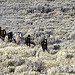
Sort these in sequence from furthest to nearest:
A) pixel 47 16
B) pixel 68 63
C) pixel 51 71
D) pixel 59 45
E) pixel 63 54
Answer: pixel 47 16
pixel 59 45
pixel 63 54
pixel 68 63
pixel 51 71

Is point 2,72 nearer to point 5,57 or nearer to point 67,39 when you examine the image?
point 5,57

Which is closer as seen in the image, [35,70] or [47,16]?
[35,70]

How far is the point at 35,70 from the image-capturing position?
7.25 metres

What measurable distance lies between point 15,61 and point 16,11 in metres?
20.7

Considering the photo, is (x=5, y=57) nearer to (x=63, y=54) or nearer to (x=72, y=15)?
→ (x=63, y=54)

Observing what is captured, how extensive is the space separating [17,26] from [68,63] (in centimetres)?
1211

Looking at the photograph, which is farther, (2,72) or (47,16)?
(47,16)

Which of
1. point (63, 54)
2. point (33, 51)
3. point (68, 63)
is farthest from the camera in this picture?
point (33, 51)

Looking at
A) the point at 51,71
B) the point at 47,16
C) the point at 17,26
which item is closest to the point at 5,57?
the point at 51,71

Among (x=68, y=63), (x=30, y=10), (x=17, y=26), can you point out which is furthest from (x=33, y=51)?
(x=30, y=10)

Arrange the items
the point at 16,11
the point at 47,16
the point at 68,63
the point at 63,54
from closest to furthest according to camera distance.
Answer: the point at 68,63, the point at 63,54, the point at 47,16, the point at 16,11

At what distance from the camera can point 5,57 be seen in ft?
27.5

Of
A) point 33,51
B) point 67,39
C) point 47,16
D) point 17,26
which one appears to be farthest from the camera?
point 47,16

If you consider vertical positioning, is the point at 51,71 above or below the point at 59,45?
above
